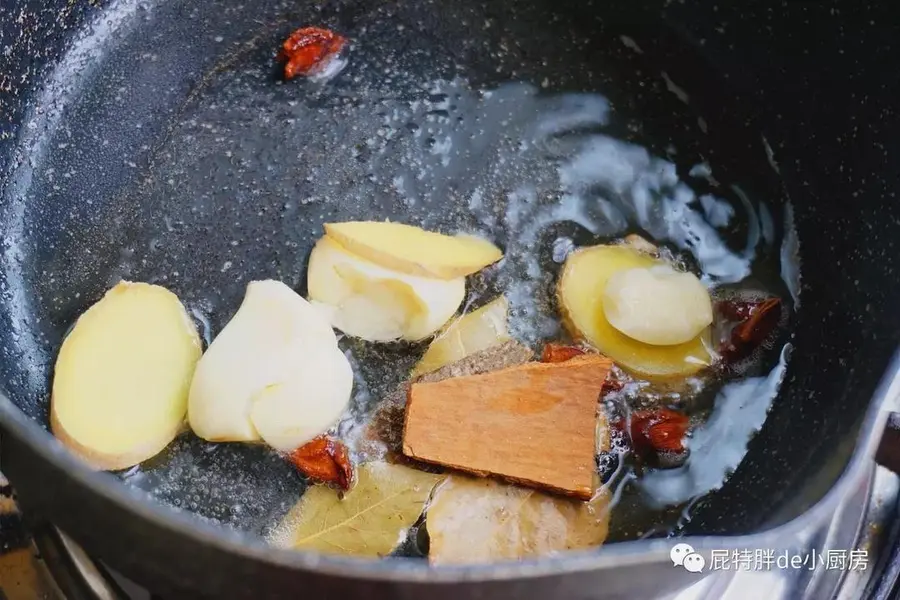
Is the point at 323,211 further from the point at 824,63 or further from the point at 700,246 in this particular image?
the point at 824,63

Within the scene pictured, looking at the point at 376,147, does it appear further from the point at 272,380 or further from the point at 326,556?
the point at 326,556

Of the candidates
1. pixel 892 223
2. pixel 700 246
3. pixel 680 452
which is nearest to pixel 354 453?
pixel 680 452

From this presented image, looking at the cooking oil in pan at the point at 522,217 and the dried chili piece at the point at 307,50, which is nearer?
the cooking oil in pan at the point at 522,217

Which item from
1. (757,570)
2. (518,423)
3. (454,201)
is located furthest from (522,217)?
(757,570)

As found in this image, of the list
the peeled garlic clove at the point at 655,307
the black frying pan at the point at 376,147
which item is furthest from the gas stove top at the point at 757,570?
the peeled garlic clove at the point at 655,307

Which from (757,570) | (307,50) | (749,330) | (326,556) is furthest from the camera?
(307,50)

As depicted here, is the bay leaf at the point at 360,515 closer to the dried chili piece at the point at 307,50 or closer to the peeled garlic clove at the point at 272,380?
the peeled garlic clove at the point at 272,380
